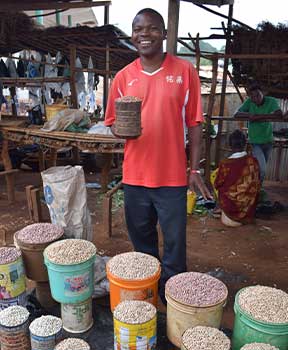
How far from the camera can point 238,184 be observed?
180 inches

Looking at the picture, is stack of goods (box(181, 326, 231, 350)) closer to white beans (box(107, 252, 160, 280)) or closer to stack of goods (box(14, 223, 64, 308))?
white beans (box(107, 252, 160, 280))

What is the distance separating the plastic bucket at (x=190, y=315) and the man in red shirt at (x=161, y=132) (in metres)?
0.67

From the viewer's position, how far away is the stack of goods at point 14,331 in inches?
69.6

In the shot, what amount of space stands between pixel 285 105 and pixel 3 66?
6.30 m

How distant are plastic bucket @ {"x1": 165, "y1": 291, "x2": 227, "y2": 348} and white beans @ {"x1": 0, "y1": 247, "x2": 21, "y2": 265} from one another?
92 cm

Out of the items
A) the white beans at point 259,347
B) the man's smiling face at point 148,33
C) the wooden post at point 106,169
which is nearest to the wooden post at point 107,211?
the wooden post at point 106,169

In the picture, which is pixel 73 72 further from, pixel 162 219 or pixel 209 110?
pixel 162 219

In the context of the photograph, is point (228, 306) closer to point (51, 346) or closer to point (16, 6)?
point (51, 346)

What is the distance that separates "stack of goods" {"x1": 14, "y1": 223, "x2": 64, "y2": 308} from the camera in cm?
222

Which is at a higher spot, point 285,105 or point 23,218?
point 285,105

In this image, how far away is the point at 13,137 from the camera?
502 cm

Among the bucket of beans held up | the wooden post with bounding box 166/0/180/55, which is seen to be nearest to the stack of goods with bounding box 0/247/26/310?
the bucket of beans held up

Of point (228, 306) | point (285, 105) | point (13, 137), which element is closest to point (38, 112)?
point (13, 137)

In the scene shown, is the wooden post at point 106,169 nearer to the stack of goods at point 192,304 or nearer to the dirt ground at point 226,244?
the dirt ground at point 226,244
